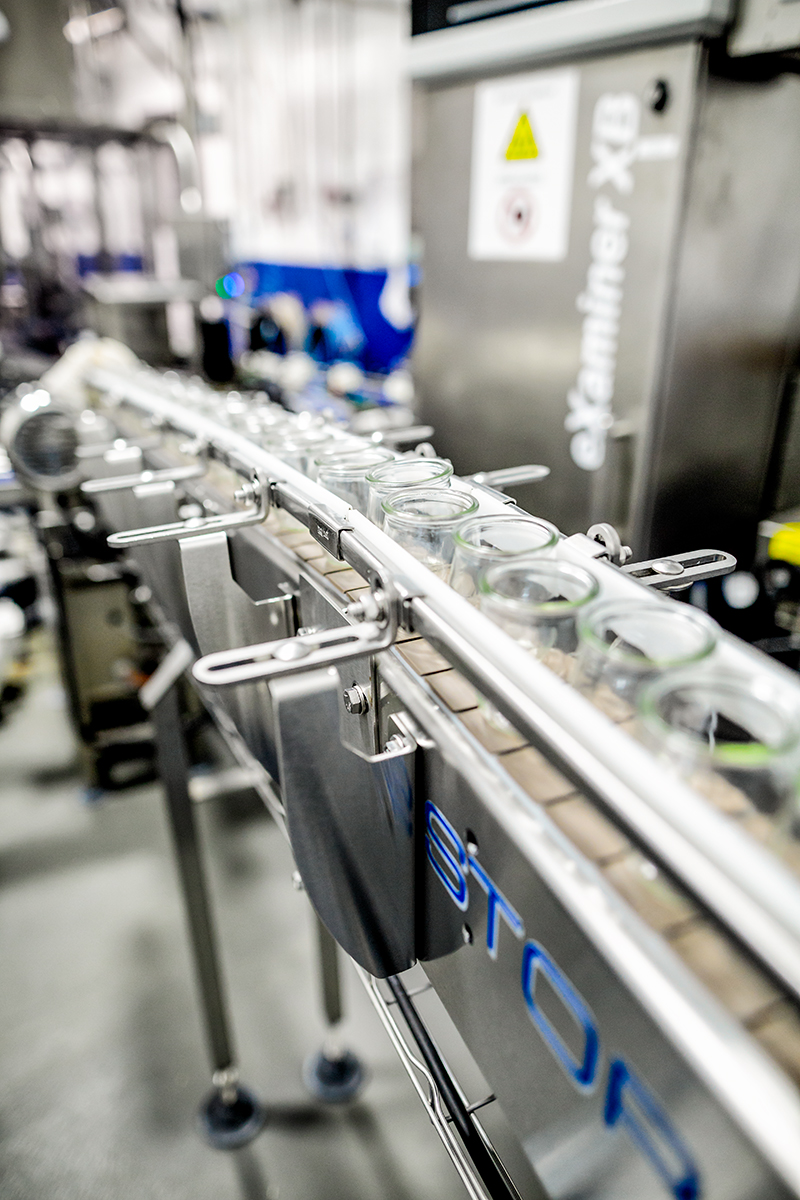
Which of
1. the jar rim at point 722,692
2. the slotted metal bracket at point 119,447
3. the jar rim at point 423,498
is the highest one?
the jar rim at point 423,498

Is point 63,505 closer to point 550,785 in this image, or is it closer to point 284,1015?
point 284,1015

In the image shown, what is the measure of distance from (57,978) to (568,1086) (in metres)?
2.00

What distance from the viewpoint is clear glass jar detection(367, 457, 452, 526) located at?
84 cm

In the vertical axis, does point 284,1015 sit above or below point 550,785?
below

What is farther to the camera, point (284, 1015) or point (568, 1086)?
point (284, 1015)

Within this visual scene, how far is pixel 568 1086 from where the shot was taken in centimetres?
54

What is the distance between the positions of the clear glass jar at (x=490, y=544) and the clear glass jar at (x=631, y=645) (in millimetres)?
112

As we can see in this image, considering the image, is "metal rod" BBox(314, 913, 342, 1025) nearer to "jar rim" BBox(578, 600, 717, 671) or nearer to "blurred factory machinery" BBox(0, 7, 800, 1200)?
"blurred factory machinery" BBox(0, 7, 800, 1200)

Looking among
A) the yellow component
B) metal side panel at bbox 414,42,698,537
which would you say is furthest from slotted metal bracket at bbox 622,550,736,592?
metal side panel at bbox 414,42,698,537

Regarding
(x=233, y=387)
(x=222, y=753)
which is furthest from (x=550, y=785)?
(x=233, y=387)

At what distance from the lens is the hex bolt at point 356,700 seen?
0.75m

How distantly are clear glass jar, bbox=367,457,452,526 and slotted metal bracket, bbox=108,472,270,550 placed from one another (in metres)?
0.14

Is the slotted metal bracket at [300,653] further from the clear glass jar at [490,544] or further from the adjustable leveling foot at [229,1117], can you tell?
the adjustable leveling foot at [229,1117]

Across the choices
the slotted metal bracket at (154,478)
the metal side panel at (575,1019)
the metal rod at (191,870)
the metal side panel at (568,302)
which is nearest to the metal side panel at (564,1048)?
the metal side panel at (575,1019)
